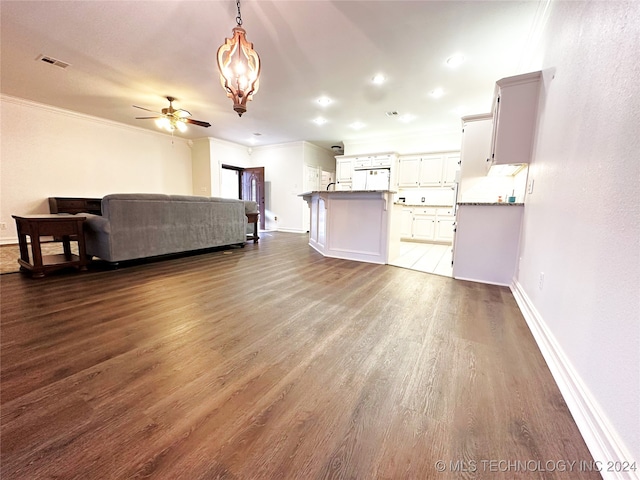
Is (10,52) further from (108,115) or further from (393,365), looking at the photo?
(393,365)

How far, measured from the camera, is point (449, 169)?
19.9 feet

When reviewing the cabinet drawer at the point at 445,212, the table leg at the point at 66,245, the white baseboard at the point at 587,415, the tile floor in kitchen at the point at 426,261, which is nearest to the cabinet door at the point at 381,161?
the cabinet drawer at the point at 445,212

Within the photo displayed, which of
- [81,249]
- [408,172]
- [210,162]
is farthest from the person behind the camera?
[210,162]

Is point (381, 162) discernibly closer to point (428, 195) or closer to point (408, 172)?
point (408, 172)

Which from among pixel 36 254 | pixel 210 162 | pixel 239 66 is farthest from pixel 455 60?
pixel 210 162

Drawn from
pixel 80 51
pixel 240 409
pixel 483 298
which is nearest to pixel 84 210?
pixel 80 51

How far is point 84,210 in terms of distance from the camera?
18.4 feet

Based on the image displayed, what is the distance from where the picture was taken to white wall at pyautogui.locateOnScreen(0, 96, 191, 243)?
490cm

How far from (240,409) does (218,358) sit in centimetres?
43

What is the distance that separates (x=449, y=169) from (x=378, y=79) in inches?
128

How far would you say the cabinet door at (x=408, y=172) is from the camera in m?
6.43

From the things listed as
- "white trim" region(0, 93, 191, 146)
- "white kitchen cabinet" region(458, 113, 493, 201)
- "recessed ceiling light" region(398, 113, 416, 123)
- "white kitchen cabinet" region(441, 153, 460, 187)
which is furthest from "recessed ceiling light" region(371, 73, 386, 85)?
"white trim" region(0, 93, 191, 146)

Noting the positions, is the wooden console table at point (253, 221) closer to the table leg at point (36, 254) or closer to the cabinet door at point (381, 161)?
the table leg at point (36, 254)

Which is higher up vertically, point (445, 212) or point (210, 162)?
point (210, 162)
